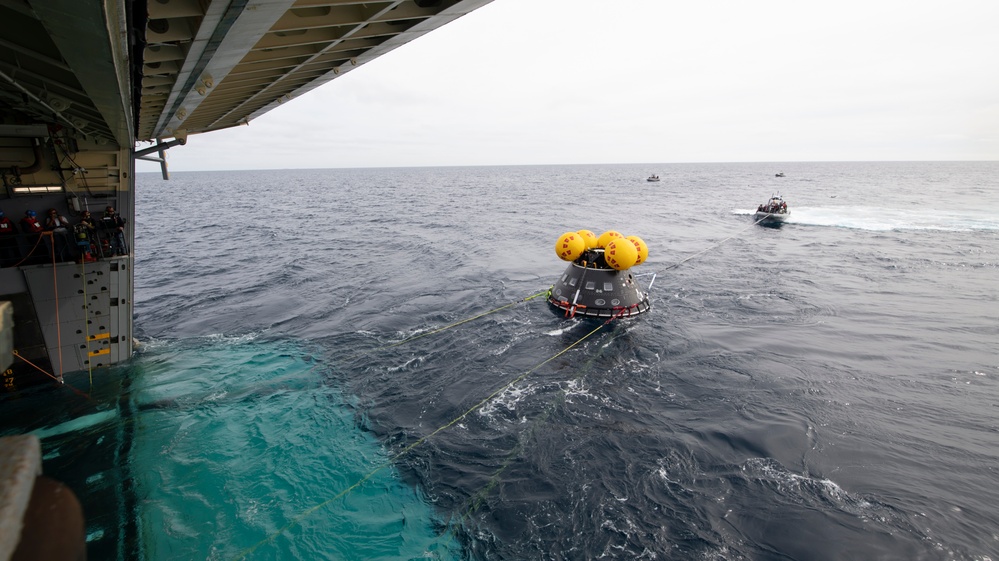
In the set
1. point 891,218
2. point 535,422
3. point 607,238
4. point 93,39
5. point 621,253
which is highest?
point 93,39

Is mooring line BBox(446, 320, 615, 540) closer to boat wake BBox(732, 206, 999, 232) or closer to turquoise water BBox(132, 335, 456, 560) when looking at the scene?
turquoise water BBox(132, 335, 456, 560)

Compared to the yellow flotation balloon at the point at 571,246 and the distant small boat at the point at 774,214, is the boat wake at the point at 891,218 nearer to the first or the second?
the distant small boat at the point at 774,214

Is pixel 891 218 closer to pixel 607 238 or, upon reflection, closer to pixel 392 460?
pixel 607 238

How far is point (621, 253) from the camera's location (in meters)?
20.9

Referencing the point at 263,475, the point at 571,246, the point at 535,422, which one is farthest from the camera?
the point at 571,246

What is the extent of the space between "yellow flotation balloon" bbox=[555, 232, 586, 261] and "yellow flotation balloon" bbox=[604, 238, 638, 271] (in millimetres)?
1676

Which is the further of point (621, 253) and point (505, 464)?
point (621, 253)

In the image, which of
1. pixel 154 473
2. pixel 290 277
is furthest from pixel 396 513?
pixel 290 277

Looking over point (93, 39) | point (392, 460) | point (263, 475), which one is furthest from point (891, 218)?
point (93, 39)

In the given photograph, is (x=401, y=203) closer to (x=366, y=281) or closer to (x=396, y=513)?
(x=366, y=281)

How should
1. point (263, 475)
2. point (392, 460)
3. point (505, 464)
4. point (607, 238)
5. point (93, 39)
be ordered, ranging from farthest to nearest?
point (607, 238)
point (392, 460)
point (505, 464)
point (263, 475)
point (93, 39)

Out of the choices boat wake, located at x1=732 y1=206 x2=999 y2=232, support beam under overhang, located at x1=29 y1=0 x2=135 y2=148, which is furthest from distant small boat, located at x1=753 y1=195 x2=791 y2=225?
support beam under overhang, located at x1=29 y1=0 x2=135 y2=148

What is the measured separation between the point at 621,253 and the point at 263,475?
648 inches

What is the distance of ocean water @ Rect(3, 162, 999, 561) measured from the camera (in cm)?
1045
